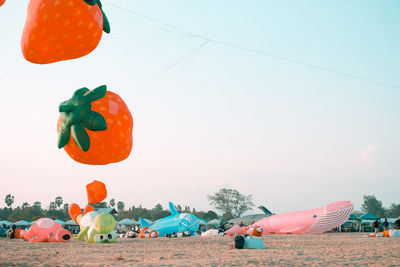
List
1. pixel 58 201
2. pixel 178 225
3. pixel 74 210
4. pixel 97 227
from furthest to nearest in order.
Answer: pixel 58 201 → pixel 178 225 → pixel 74 210 → pixel 97 227

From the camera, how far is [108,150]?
154 inches

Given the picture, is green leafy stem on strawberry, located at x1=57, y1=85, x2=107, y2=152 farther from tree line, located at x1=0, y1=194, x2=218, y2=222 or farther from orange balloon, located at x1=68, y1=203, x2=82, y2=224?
tree line, located at x1=0, y1=194, x2=218, y2=222

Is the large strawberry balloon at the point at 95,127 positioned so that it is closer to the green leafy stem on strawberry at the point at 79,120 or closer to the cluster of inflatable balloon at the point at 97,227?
the green leafy stem on strawberry at the point at 79,120

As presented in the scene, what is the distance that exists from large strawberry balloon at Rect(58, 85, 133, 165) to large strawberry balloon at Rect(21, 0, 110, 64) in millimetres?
576

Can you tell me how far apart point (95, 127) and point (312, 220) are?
18632 millimetres

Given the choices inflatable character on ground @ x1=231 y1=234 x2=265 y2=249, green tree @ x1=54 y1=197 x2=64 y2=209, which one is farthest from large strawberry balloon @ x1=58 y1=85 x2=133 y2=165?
green tree @ x1=54 y1=197 x2=64 y2=209

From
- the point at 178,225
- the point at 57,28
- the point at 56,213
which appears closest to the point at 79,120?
the point at 57,28

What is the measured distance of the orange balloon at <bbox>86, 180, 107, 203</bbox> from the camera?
34.8 ft

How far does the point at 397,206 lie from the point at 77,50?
4328 inches

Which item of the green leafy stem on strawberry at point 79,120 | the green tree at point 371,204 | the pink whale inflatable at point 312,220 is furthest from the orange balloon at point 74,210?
the green tree at point 371,204

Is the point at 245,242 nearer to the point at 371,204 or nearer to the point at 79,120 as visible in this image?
the point at 79,120

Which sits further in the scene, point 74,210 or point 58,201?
point 58,201

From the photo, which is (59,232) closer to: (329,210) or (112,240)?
(112,240)

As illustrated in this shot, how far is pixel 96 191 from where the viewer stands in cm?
1086
